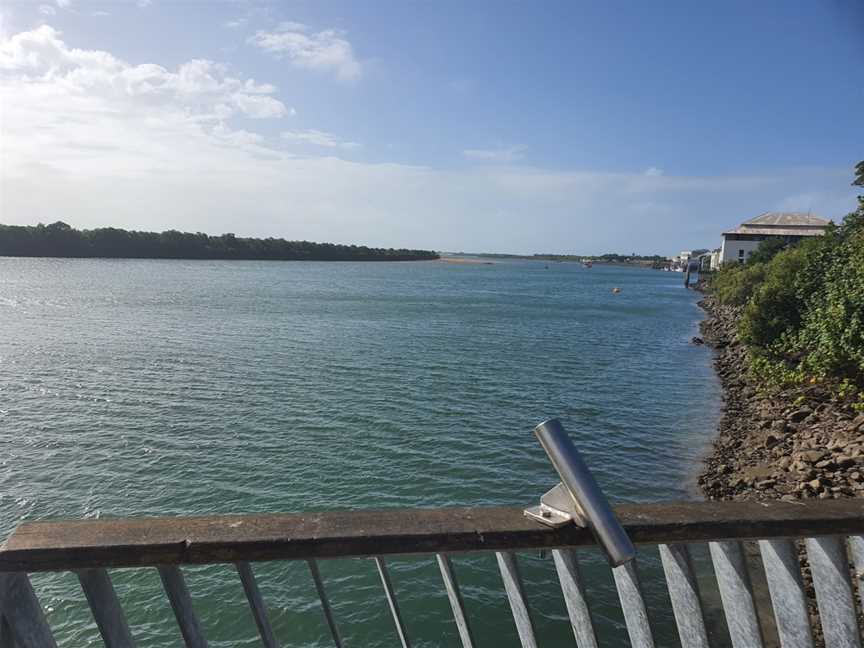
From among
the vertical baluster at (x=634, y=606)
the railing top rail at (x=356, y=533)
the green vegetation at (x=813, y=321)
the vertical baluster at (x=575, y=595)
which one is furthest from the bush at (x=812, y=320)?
the vertical baluster at (x=575, y=595)

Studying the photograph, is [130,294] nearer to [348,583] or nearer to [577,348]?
[577,348]

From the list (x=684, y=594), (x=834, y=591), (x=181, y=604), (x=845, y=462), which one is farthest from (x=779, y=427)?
(x=181, y=604)

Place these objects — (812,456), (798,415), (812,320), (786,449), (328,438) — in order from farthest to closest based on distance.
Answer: (812,320), (328,438), (798,415), (786,449), (812,456)

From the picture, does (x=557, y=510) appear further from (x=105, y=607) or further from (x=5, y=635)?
(x=5, y=635)

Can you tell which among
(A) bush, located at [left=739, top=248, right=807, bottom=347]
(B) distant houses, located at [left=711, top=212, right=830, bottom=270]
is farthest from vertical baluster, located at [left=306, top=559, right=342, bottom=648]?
(B) distant houses, located at [left=711, top=212, right=830, bottom=270]

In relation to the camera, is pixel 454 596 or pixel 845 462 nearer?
pixel 454 596

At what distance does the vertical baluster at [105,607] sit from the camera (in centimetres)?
193

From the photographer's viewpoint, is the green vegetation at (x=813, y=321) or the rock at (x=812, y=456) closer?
the rock at (x=812, y=456)

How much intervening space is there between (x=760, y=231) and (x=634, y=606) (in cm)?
12418

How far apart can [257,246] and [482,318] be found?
135 m

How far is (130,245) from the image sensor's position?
480ft

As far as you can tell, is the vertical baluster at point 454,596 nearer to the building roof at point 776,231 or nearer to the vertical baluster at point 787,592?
the vertical baluster at point 787,592

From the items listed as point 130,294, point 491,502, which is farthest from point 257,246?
point 491,502

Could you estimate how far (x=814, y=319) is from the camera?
782 inches
